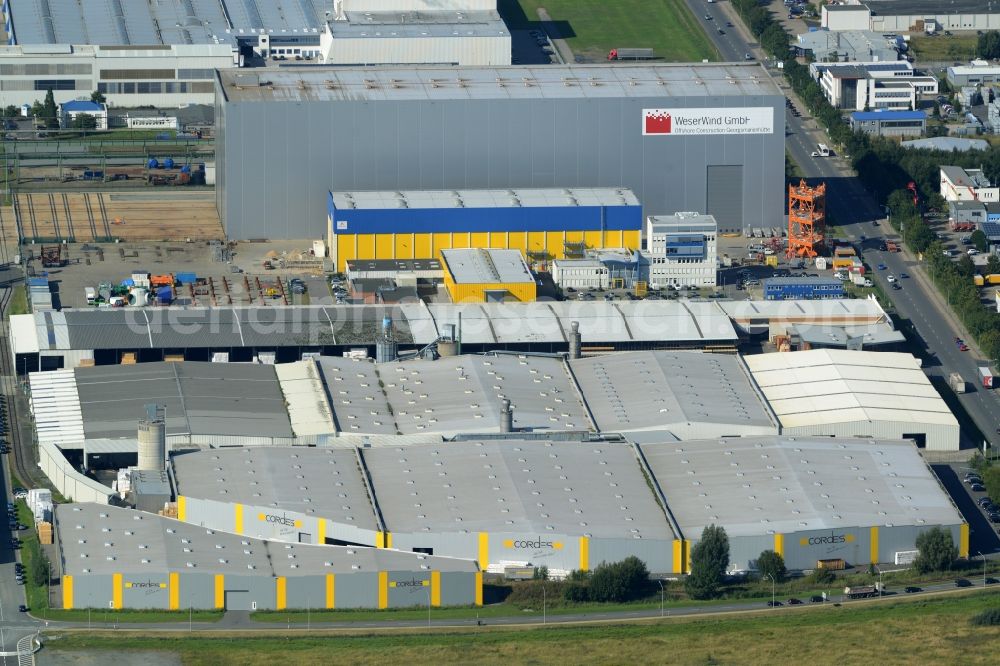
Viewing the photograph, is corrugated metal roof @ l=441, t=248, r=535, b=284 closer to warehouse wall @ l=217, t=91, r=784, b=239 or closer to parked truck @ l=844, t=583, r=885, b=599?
warehouse wall @ l=217, t=91, r=784, b=239

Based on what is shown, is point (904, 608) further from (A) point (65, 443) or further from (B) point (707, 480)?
(A) point (65, 443)

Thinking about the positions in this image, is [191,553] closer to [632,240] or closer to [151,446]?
[151,446]

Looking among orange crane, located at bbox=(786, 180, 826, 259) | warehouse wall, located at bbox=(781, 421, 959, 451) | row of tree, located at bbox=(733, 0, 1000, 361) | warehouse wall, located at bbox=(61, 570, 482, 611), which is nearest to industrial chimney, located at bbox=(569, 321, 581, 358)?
warehouse wall, located at bbox=(781, 421, 959, 451)

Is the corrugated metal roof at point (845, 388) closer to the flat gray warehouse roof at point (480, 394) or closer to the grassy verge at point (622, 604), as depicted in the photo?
the flat gray warehouse roof at point (480, 394)

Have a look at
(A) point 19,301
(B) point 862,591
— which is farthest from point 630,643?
(A) point 19,301

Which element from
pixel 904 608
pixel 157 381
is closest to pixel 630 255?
pixel 157 381
